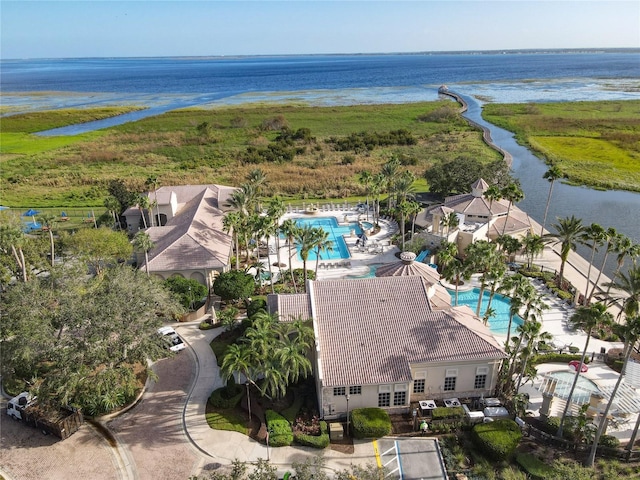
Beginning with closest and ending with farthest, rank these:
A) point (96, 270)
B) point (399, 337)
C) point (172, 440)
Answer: point (172, 440) < point (399, 337) < point (96, 270)

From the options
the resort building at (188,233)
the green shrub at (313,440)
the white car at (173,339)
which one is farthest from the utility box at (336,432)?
the resort building at (188,233)

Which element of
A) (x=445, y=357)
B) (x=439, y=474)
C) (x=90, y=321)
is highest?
(x=90, y=321)

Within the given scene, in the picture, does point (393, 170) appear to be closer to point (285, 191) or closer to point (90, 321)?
point (285, 191)

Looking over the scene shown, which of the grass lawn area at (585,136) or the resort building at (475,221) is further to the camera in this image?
the grass lawn area at (585,136)

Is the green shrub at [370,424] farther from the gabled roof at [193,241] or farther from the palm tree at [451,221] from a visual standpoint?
the palm tree at [451,221]

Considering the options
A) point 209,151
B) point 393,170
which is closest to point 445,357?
point 393,170

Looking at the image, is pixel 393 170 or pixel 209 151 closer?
pixel 393 170

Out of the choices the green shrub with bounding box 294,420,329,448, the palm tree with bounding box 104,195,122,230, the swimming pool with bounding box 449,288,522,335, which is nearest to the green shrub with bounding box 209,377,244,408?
the green shrub with bounding box 294,420,329,448
